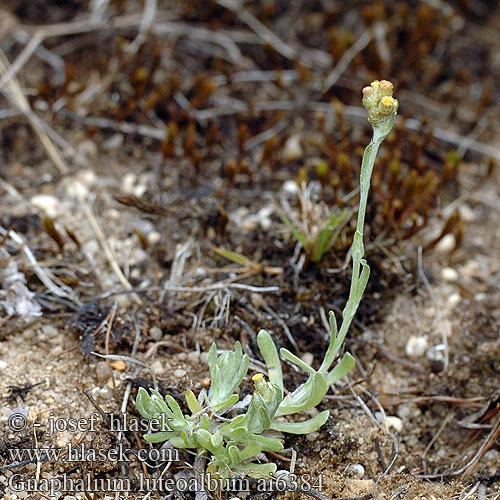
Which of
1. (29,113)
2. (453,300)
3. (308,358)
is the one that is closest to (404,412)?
(308,358)

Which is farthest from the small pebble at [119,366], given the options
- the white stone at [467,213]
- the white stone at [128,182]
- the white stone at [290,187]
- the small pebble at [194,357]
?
the white stone at [467,213]

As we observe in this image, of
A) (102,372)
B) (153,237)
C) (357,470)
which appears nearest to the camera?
(357,470)

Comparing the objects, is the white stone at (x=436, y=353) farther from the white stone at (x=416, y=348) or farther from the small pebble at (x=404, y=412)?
the small pebble at (x=404, y=412)

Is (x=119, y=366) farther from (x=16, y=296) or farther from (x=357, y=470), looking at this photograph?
(x=357, y=470)

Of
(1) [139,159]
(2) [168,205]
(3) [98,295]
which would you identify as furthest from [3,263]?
(1) [139,159]

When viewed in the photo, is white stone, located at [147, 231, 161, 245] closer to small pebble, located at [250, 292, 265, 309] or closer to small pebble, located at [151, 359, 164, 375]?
small pebble, located at [250, 292, 265, 309]

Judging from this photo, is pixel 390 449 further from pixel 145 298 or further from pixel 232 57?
pixel 232 57
